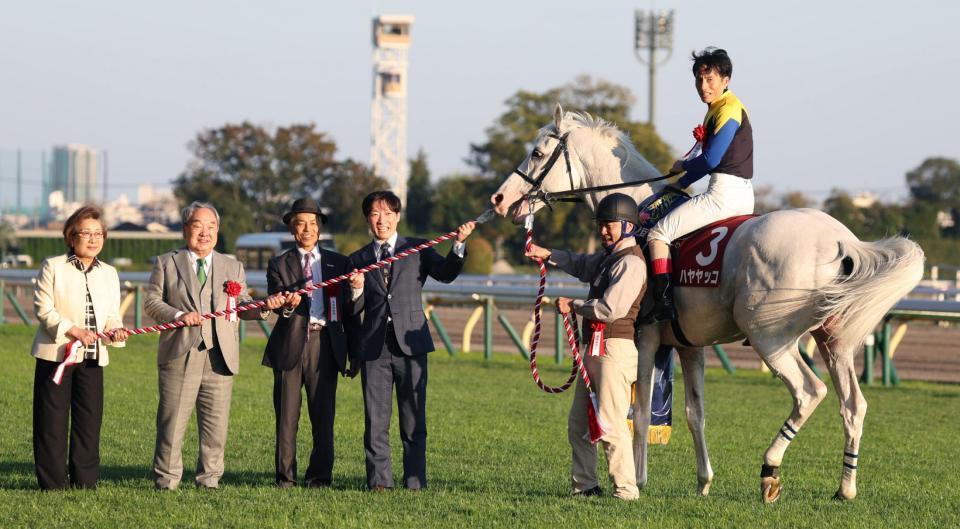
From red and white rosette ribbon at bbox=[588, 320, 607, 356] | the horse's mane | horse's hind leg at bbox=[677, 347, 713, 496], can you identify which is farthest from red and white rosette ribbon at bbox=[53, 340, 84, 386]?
horse's hind leg at bbox=[677, 347, 713, 496]

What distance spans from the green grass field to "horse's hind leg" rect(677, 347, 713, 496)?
0.18 m

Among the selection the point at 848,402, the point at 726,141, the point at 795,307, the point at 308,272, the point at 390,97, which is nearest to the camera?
the point at 795,307

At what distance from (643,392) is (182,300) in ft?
9.17

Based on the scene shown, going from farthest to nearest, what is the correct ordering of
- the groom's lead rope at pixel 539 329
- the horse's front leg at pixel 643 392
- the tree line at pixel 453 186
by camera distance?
the tree line at pixel 453 186
the horse's front leg at pixel 643 392
the groom's lead rope at pixel 539 329

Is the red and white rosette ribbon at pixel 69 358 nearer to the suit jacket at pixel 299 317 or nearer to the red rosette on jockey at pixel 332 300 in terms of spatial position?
the suit jacket at pixel 299 317

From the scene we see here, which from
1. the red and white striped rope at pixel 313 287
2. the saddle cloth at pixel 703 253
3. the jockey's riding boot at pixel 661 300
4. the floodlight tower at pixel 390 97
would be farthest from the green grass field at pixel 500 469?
the floodlight tower at pixel 390 97

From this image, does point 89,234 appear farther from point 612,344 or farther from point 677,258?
point 677,258

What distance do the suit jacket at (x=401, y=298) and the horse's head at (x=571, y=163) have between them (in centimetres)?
66

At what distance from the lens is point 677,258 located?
7.86 metres

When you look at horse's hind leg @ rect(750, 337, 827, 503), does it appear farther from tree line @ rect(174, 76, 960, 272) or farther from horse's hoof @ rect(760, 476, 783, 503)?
tree line @ rect(174, 76, 960, 272)

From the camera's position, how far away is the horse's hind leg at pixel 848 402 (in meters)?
7.64

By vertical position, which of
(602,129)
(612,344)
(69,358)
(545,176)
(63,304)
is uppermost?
(602,129)

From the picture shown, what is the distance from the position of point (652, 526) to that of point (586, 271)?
1735 mm

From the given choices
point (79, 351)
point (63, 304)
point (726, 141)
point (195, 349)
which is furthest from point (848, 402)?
point (63, 304)
